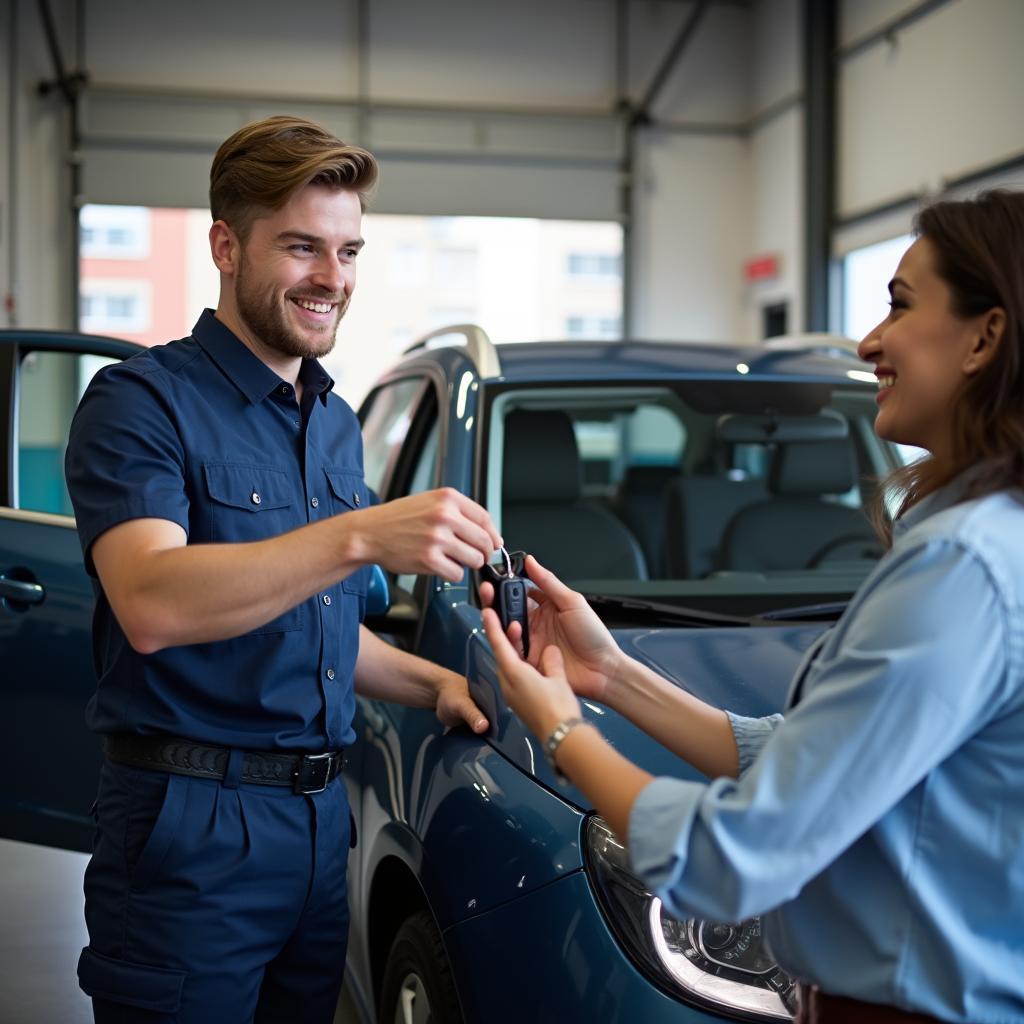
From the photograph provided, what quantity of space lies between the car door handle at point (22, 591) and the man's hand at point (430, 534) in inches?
55.6

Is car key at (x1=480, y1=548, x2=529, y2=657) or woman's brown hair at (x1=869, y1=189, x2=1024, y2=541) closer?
woman's brown hair at (x1=869, y1=189, x2=1024, y2=541)

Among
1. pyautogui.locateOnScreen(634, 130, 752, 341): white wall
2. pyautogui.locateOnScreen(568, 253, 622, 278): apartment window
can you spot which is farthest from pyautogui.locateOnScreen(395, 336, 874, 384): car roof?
pyautogui.locateOnScreen(568, 253, 622, 278): apartment window

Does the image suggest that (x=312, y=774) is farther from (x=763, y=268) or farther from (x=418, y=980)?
(x=763, y=268)

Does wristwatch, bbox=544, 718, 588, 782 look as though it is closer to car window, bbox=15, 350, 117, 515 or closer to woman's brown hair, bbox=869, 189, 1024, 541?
woman's brown hair, bbox=869, 189, 1024, 541

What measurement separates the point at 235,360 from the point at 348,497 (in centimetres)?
27

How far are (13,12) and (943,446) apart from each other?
1048 centimetres

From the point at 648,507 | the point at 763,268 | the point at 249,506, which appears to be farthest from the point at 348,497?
the point at 763,268

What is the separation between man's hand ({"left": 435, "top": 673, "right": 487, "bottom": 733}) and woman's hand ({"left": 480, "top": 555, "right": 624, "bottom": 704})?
Result: 0.51m

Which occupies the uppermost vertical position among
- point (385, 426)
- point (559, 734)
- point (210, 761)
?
point (385, 426)

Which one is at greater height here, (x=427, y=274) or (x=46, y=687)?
(x=427, y=274)

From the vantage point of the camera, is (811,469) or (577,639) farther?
(811,469)

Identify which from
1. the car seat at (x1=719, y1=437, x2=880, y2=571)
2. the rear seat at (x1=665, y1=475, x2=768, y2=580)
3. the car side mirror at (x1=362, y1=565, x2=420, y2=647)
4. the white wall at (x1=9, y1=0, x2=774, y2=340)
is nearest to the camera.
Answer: the car side mirror at (x1=362, y1=565, x2=420, y2=647)

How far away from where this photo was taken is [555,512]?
9.68 ft

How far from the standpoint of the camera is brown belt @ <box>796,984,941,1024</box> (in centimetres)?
111
